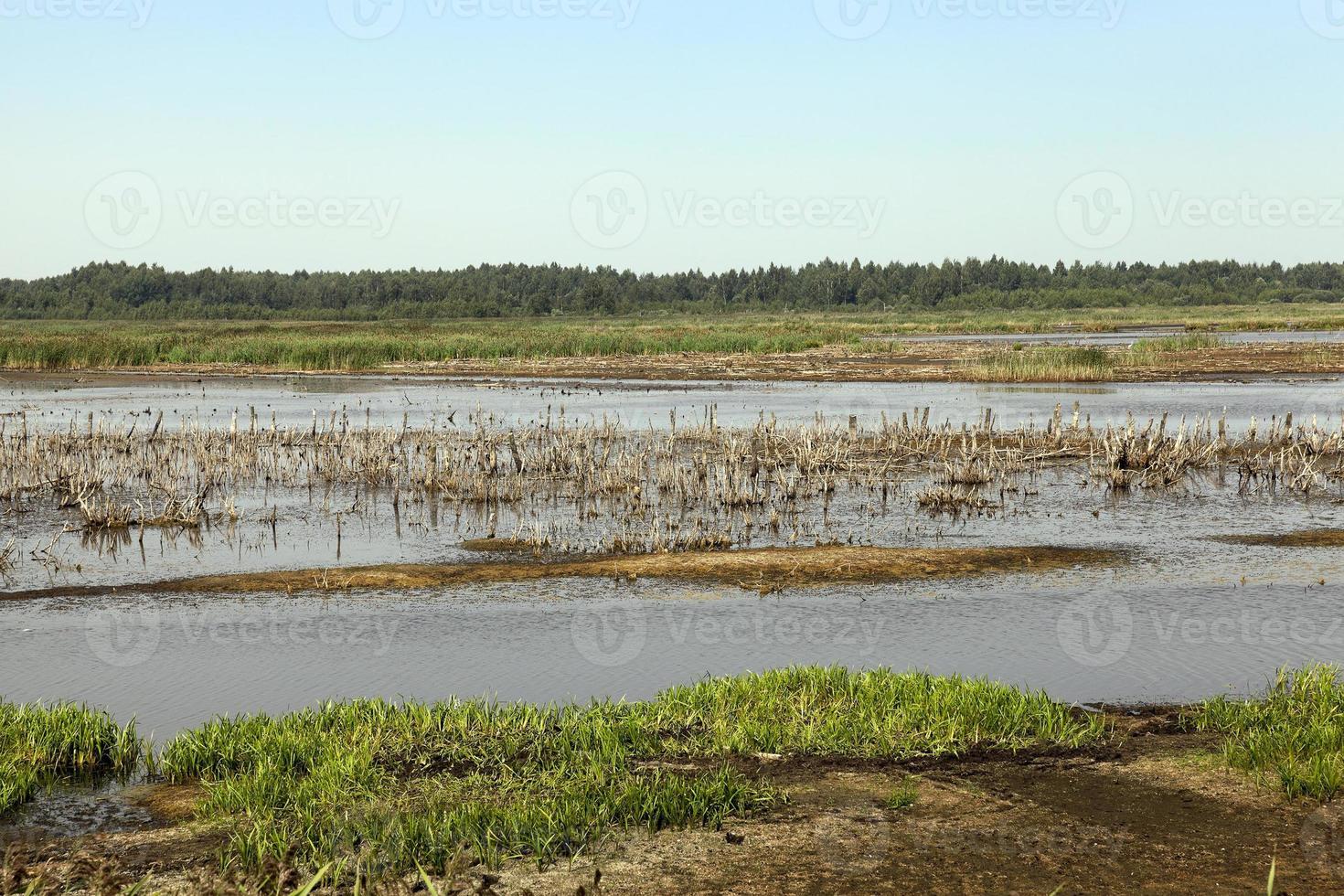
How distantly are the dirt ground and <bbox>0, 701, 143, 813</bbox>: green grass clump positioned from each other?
0.94 m

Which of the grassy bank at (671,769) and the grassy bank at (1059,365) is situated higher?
the grassy bank at (1059,365)

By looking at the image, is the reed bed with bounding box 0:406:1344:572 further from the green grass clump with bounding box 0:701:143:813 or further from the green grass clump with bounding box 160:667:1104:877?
the green grass clump with bounding box 0:701:143:813

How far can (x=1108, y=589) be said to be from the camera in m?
15.4

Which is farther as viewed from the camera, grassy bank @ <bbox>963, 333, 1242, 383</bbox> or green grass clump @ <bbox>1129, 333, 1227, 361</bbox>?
green grass clump @ <bbox>1129, 333, 1227, 361</bbox>

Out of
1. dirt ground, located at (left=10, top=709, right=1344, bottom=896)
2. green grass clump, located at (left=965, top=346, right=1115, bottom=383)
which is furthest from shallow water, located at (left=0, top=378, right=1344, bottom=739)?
green grass clump, located at (left=965, top=346, right=1115, bottom=383)

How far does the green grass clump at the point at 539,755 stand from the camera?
7074mm

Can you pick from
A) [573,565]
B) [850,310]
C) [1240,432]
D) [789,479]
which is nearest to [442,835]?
[573,565]
